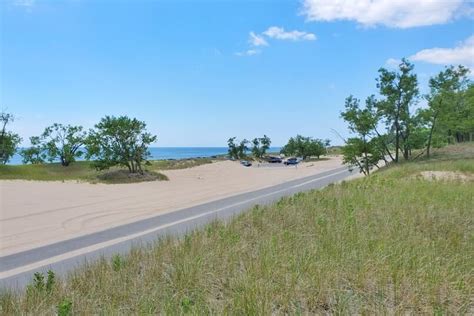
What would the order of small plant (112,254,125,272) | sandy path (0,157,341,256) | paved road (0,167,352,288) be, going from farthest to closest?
sandy path (0,157,341,256) < paved road (0,167,352,288) < small plant (112,254,125,272)

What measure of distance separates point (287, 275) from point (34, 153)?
60.7 meters

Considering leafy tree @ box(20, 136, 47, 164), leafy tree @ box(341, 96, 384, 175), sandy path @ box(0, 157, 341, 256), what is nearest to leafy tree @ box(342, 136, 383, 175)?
leafy tree @ box(341, 96, 384, 175)

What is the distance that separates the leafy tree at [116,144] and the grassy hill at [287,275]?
85.8 ft

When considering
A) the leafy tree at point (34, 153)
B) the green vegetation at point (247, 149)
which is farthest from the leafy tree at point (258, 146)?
the leafy tree at point (34, 153)

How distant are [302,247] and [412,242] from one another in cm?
185

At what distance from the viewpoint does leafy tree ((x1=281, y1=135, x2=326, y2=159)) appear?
282 ft

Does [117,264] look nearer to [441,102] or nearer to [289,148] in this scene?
[441,102]

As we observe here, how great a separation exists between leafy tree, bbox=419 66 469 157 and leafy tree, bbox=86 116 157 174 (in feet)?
80.2

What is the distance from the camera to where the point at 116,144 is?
1264 inches

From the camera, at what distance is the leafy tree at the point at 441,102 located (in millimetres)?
31922

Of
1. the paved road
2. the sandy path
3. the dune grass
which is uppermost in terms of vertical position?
the dune grass

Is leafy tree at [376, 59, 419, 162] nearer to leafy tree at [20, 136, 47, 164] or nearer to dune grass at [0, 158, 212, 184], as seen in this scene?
dune grass at [0, 158, 212, 184]

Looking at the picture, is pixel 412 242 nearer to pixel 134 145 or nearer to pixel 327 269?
pixel 327 269

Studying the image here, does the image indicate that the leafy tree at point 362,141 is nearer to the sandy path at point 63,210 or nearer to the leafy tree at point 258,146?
the sandy path at point 63,210
